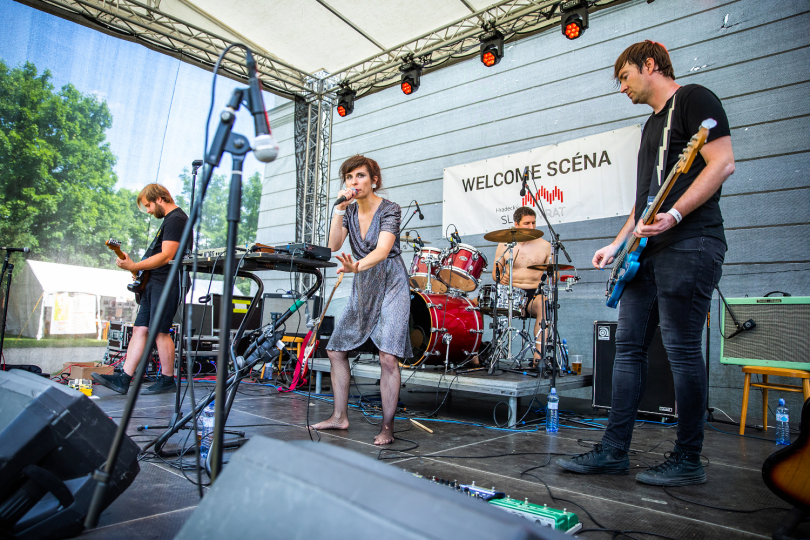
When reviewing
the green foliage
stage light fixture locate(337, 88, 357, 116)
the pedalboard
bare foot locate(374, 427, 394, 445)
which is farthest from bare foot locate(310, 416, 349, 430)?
stage light fixture locate(337, 88, 357, 116)

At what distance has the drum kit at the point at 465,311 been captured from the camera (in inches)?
167

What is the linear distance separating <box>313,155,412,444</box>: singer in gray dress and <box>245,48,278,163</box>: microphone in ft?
4.57

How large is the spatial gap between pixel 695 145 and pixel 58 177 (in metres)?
6.50

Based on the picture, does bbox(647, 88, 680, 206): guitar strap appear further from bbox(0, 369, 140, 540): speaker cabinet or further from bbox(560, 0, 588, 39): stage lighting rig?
bbox(560, 0, 588, 39): stage lighting rig

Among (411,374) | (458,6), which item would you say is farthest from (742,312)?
(458,6)

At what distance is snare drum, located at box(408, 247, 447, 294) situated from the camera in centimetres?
491

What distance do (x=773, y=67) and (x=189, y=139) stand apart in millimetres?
7031

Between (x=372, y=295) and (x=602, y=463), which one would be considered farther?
(x=372, y=295)

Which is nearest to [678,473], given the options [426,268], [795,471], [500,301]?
[795,471]

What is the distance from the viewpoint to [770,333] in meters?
3.55

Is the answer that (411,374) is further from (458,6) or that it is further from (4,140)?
(4,140)

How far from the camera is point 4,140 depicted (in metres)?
5.46

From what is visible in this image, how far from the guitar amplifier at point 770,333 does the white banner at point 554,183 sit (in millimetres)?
1949

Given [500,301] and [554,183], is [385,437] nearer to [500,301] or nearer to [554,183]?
[500,301]
